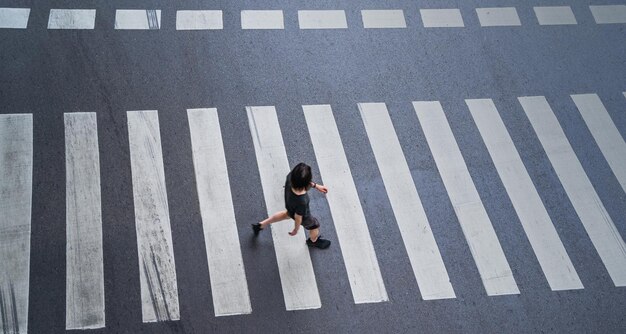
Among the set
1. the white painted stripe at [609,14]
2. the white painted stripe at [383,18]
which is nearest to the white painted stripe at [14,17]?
the white painted stripe at [383,18]

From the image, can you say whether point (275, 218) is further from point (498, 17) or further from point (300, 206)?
point (498, 17)

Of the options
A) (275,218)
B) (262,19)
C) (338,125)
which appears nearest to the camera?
(275,218)

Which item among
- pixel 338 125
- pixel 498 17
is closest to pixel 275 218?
pixel 338 125

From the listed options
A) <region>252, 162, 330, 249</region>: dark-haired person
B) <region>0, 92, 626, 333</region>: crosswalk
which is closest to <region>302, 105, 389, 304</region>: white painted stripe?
<region>0, 92, 626, 333</region>: crosswalk

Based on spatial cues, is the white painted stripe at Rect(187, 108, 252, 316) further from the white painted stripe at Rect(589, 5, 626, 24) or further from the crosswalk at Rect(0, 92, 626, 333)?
the white painted stripe at Rect(589, 5, 626, 24)

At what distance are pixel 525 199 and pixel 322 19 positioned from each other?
4.72 m

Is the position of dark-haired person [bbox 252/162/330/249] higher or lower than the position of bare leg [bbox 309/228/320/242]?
higher

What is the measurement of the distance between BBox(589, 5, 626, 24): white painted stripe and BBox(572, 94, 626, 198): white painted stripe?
2.18 m

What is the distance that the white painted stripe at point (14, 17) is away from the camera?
971cm

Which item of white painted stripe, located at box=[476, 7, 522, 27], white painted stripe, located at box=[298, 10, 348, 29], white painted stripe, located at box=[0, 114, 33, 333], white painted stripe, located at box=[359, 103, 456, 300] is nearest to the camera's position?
white painted stripe, located at box=[0, 114, 33, 333]

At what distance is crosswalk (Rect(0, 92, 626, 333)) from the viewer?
716 cm

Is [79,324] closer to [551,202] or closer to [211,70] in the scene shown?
[211,70]

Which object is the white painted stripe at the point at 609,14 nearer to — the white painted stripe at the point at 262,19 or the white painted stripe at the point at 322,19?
the white painted stripe at the point at 322,19

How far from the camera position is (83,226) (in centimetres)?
753
